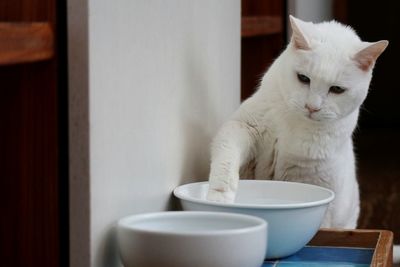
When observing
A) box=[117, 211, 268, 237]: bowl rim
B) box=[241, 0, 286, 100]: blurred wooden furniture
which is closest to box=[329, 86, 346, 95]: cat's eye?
box=[117, 211, 268, 237]: bowl rim

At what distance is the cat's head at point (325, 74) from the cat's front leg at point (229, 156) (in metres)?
0.11

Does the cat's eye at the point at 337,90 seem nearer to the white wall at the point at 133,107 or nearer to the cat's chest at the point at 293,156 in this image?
the cat's chest at the point at 293,156

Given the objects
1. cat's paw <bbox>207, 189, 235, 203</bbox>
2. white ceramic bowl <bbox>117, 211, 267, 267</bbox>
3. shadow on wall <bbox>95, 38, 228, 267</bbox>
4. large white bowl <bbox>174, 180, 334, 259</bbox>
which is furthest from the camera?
shadow on wall <bbox>95, 38, 228, 267</bbox>

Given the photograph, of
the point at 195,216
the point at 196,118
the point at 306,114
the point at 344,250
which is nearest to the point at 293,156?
the point at 306,114

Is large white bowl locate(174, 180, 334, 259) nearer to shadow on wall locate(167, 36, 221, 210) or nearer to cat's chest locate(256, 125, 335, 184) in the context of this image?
shadow on wall locate(167, 36, 221, 210)

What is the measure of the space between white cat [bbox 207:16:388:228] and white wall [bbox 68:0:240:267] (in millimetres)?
88

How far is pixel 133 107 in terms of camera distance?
1118 millimetres

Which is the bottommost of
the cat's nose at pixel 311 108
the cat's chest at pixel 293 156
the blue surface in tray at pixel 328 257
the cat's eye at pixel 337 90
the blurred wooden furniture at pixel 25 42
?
the blue surface in tray at pixel 328 257

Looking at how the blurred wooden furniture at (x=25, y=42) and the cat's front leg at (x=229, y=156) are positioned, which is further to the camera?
the cat's front leg at (x=229, y=156)

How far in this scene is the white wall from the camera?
97 cm

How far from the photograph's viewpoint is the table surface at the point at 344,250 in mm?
1197

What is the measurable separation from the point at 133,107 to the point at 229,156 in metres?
0.34

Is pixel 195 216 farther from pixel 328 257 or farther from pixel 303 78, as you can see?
pixel 303 78

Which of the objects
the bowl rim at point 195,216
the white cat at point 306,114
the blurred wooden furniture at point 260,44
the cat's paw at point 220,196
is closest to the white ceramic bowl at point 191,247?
the bowl rim at point 195,216
